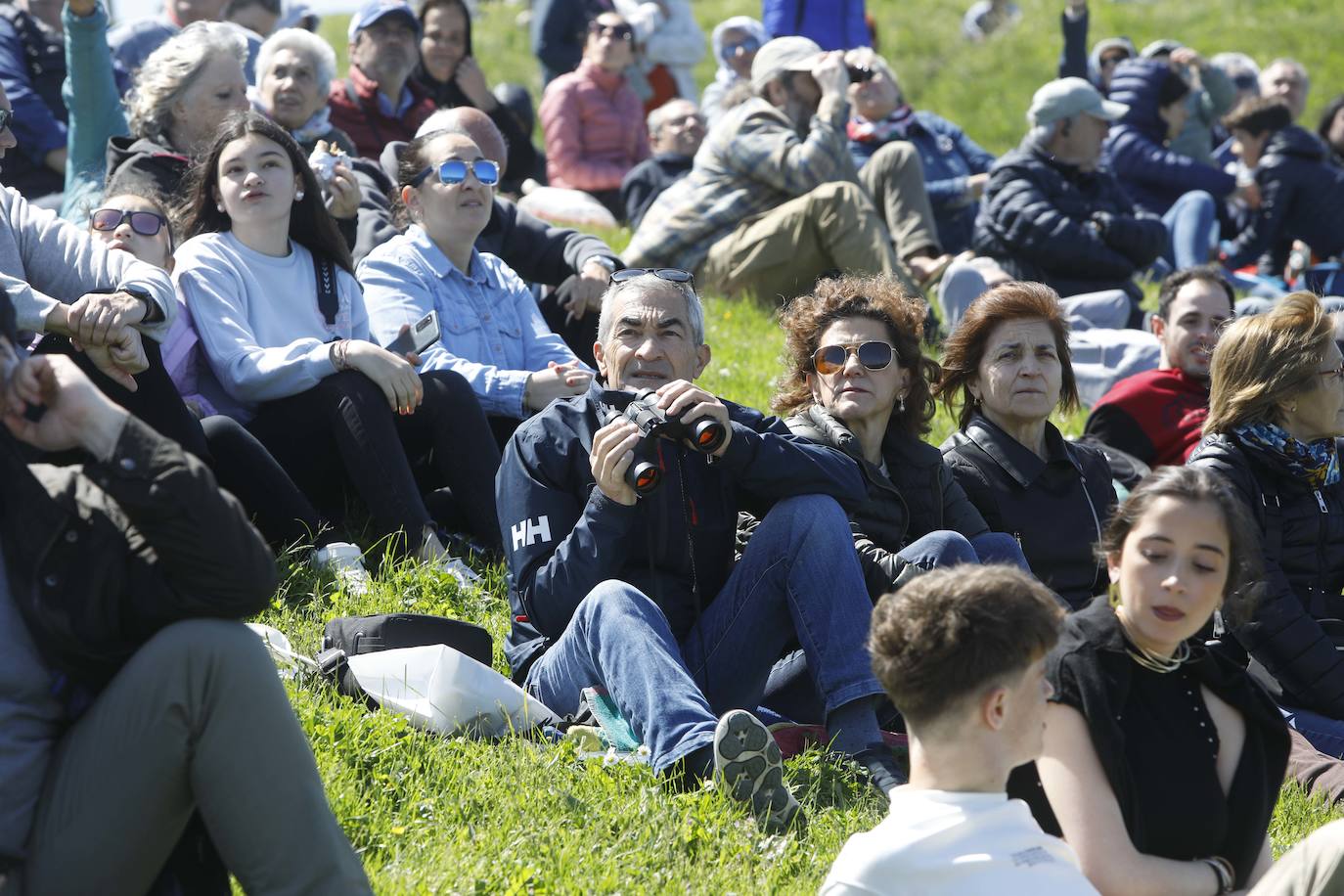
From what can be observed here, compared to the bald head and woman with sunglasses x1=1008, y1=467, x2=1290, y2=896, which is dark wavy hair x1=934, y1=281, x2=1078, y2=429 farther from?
the bald head

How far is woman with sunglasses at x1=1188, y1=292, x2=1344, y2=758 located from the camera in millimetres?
5258

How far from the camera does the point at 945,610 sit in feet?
9.52

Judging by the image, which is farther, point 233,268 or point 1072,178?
point 1072,178

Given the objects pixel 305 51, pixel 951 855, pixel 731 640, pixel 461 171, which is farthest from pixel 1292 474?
pixel 305 51

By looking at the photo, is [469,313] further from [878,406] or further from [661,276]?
[878,406]

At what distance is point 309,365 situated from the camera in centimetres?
554

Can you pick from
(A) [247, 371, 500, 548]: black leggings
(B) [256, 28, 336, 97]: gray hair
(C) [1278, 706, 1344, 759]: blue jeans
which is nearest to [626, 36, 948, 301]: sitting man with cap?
(B) [256, 28, 336, 97]: gray hair

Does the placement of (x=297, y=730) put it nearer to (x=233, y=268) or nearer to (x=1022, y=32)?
(x=233, y=268)

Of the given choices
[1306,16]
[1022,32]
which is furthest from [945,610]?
[1306,16]

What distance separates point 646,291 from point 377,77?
464cm

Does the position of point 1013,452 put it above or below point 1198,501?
below

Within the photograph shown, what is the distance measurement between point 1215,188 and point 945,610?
1048cm

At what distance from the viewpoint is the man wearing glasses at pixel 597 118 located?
453 inches

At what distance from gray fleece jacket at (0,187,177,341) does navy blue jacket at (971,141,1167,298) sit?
5581mm
